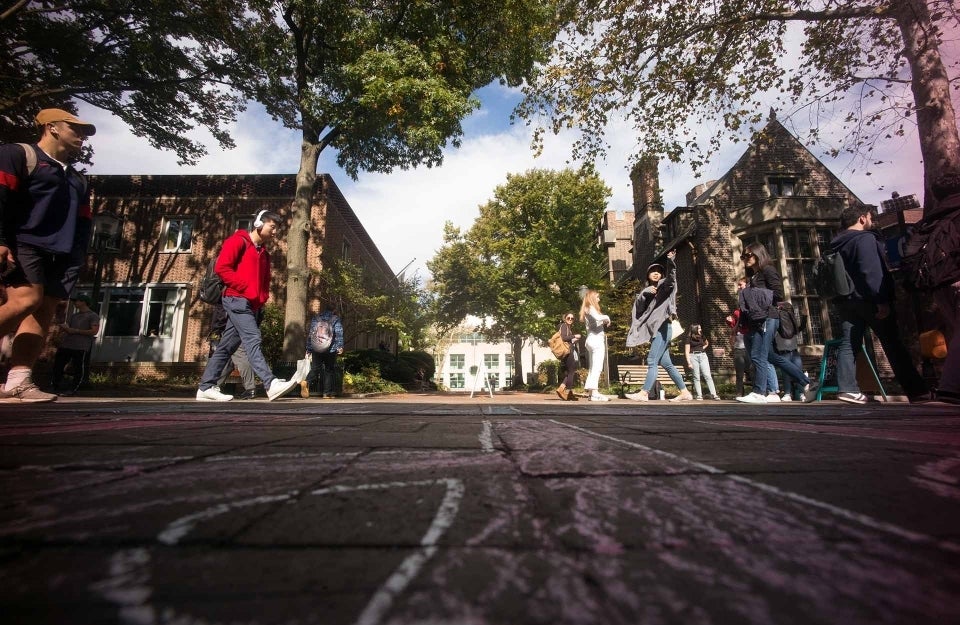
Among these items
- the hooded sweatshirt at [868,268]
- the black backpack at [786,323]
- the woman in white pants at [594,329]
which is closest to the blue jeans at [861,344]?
the hooded sweatshirt at [868,268]

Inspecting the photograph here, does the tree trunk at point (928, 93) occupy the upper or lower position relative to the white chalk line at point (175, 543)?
upper

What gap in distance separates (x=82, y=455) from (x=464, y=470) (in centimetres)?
113

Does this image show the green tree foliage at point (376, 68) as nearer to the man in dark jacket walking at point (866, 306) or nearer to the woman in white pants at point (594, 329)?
the woman in white pants at point (594, 329)

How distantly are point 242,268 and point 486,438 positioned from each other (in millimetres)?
3787

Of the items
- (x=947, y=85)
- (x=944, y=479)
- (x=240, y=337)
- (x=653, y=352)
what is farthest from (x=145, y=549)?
(x=947, y=85)

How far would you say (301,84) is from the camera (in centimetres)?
1144

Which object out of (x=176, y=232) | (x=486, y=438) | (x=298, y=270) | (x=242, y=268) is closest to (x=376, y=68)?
(x=298, y=270)

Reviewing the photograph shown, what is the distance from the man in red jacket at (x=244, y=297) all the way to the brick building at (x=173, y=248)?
10.8 m

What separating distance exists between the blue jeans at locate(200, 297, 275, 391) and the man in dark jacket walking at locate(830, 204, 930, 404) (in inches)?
256

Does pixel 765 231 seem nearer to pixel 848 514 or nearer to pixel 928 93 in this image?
pixel 928 93

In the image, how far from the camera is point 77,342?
800cm

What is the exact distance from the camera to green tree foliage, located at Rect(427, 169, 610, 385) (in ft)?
69.8

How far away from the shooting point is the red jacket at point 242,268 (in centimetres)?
427

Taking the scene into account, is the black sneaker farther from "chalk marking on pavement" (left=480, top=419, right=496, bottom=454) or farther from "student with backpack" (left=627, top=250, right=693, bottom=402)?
"chalk marking on pavement" (left=480, top=419, right=496, bottom=454)
